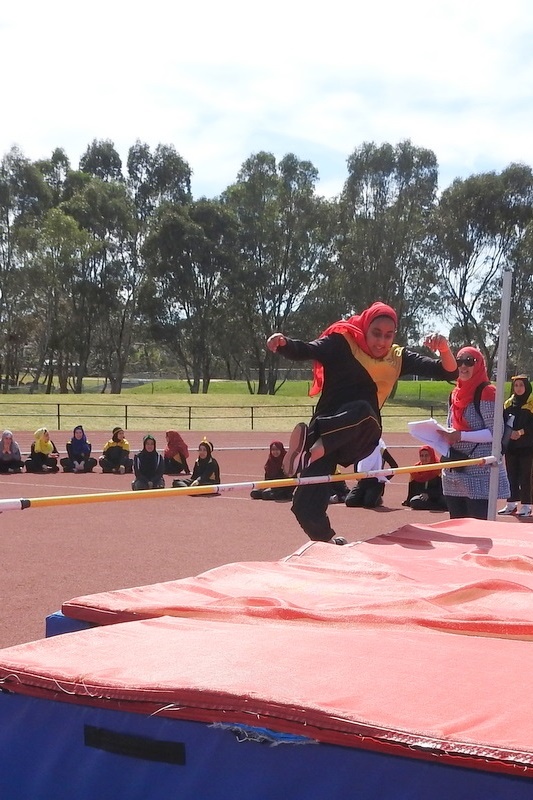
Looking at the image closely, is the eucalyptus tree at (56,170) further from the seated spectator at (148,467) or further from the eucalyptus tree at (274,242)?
the seated spectator at (148,467)

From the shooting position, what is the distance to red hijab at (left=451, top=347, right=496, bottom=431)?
6441 millimetres

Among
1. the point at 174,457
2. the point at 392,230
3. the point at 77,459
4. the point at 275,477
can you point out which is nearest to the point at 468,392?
the point at 275,477

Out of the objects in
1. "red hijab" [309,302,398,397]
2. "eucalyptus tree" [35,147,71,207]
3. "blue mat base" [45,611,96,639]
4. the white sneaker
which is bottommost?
the white sneaker

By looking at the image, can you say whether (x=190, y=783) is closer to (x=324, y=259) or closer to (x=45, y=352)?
(x=324, y=259)

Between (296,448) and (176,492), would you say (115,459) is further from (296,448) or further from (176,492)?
(176,492)

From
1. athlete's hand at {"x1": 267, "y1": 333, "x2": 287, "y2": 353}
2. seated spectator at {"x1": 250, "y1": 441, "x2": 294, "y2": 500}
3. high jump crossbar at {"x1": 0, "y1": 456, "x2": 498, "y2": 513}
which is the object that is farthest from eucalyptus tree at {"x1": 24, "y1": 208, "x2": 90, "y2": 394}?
athlete's hand at {"x1": 267, "y1": 333, "x2": 287, "y2": 353}

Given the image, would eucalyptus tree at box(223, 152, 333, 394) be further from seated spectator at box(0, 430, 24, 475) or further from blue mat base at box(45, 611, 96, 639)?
blue mat base at box(45, 611, 96, 639)

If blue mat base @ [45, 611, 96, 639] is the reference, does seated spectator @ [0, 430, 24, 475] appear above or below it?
below

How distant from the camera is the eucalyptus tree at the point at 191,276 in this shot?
46.3m

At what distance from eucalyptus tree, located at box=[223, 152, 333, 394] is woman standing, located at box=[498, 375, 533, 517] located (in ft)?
115

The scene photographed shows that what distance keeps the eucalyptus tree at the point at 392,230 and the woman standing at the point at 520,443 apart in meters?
32.2

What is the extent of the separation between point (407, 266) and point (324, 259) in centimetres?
481

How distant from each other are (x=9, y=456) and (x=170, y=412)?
17.4 meters

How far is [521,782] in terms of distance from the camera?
1.98 m
